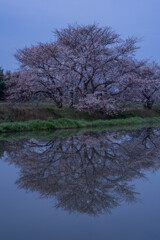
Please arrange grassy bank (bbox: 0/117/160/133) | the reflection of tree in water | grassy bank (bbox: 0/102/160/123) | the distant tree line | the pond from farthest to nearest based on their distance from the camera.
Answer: the distant tree line < grassy bank (bbox: 0/102/160/123) < grassy bank (bbox: 0/117/160/133) < the reflection of tree in water < the pond

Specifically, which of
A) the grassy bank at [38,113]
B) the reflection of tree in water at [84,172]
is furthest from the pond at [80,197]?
the grassy bank at [38,113]

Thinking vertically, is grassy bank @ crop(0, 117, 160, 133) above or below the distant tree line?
below

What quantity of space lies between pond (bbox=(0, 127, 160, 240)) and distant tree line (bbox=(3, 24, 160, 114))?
57.5 feet

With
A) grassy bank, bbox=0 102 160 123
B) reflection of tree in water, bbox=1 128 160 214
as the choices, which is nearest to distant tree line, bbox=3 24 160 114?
grassy bank, bbox=0 102 160 123

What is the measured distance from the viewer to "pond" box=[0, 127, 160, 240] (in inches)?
124

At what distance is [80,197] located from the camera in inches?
167

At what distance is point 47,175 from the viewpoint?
5777 mm

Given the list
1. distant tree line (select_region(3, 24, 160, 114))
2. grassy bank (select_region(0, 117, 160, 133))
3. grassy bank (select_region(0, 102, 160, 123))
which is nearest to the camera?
grassy bank (select_region(0, 117, 160, 133))

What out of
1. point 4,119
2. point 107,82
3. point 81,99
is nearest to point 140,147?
point 4,119

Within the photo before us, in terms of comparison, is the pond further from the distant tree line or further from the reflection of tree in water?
the distant tree line

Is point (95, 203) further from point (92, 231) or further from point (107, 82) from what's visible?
point (107, 82)

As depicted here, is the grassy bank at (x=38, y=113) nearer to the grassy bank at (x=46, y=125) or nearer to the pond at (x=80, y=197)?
the grassy bank at (x=46, y=125)

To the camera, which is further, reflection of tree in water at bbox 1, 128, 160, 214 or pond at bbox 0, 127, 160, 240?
reflection of tree in water at bbox 1, 128, 160, 214

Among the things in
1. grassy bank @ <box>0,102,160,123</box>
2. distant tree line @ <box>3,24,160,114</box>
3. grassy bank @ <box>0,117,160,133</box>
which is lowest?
grassy bank @ <box>0,117,160,133</box>
